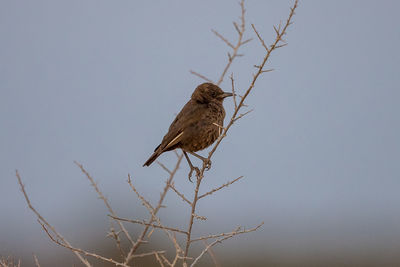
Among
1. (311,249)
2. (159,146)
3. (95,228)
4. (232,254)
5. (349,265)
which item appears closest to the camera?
(159,146)

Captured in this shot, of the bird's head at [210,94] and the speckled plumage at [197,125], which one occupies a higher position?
the bird's head at [210,94]

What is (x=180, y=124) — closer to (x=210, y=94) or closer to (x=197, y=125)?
(x=197, y=125)

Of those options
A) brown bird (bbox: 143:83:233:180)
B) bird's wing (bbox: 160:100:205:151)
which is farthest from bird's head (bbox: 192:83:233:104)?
bird's wing (bbox: 160:100:205:151)

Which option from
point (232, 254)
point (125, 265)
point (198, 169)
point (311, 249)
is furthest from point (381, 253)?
point (125, 265)

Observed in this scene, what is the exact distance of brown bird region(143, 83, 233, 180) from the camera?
733 centimetres

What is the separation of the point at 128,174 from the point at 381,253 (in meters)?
41.4

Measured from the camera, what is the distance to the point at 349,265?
3644cm

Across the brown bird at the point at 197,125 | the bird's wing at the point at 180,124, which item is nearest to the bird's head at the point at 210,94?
the brown bird at the point at 197,125

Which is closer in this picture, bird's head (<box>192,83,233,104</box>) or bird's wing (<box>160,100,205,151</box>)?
bird's wing (<box>160,100,205,151</box>)

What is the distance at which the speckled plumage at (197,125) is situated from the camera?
7.33 meters

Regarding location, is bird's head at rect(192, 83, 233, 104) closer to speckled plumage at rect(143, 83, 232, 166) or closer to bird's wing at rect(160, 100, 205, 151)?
speckled plumage at rect(143, 83, 232, 166)

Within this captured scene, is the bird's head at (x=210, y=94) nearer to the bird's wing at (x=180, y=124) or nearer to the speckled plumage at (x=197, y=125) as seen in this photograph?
Answer: the speckled plumage at (x=197, y=125)

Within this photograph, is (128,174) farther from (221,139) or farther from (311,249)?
(311,249)

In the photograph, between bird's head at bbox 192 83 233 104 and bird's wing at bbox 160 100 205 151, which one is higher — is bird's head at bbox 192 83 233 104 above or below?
above
